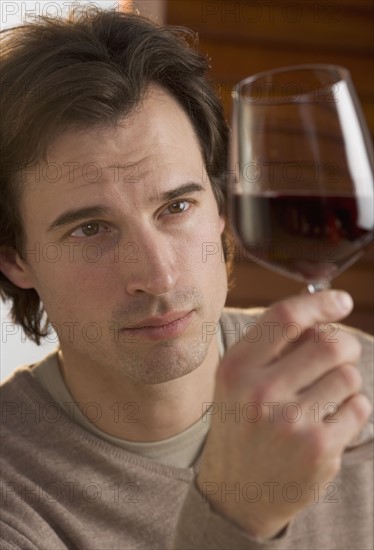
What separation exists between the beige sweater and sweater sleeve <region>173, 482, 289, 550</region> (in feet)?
2.17

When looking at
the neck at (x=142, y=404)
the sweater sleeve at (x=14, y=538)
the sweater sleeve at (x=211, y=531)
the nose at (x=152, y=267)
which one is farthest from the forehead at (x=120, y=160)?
the sweater sleeve at (x=211, y=531)

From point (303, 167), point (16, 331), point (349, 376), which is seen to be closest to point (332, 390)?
point (349, 376)

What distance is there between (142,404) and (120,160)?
22.1 inches

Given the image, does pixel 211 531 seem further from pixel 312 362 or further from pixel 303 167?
pixel 303 167

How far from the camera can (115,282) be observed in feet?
6.24

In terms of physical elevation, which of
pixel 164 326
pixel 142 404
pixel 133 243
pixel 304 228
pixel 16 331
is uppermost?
pixel 304 228

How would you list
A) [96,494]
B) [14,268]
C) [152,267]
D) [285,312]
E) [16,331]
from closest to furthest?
[285,312] < [152,267] < [96,494] < [14,268] < [16,331]

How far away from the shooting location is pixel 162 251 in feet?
5.99

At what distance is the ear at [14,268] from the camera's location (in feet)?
7.71

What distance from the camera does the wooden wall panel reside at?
162 inches

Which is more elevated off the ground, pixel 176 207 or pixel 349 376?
pixel 349 376

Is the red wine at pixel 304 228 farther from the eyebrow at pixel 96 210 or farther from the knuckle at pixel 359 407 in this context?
the eyebrow at pixel 96 210

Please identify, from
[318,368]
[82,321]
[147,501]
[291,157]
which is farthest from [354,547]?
[291,157]

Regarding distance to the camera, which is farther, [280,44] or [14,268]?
[280,44]
